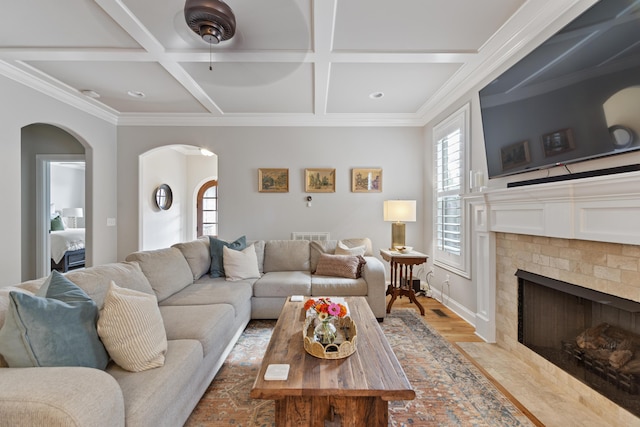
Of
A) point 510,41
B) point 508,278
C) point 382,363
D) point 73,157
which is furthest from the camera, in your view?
point 73,157

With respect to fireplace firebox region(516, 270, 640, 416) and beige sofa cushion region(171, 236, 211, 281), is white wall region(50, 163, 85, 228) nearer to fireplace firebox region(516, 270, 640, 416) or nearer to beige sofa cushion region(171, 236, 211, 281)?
beige sofa cushion region(171, 236, 211, 281)

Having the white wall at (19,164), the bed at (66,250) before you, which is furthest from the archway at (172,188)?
the bed at (66,250)

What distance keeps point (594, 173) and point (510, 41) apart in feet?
4.59

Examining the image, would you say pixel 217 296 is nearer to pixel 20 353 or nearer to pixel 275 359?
pixel 275 359

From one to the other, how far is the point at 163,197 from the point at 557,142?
19.5 feet

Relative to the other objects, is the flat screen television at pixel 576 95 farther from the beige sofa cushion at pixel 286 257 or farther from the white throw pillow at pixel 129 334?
the white throw pillow at pixel 129 334

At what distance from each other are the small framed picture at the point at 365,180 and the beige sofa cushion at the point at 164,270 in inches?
105

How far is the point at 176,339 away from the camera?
1.71 meters

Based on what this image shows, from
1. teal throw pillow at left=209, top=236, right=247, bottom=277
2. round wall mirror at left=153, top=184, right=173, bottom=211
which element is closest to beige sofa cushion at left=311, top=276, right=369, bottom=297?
teal throw pillow at left=209, top=236, right=247, bottom=277

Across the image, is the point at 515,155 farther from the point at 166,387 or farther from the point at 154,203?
the point at 154,203

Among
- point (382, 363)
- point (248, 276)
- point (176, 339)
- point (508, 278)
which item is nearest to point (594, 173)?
point (508, 278)

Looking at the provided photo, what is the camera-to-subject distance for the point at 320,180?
4.36 meters

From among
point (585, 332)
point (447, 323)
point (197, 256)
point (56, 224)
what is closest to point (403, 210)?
A: point (447, 323)

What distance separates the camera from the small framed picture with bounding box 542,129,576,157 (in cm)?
171
